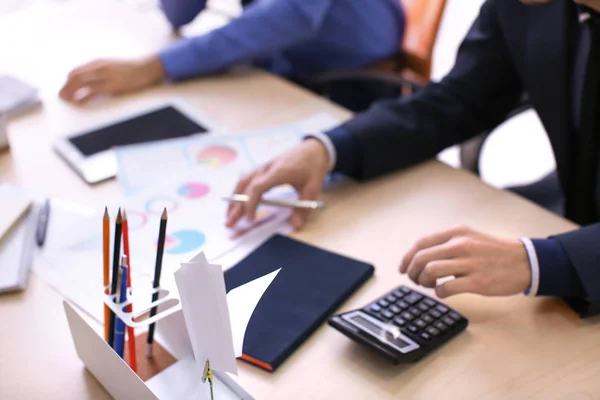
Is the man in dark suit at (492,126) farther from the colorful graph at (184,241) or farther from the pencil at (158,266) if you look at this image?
the pencil at (158,266)

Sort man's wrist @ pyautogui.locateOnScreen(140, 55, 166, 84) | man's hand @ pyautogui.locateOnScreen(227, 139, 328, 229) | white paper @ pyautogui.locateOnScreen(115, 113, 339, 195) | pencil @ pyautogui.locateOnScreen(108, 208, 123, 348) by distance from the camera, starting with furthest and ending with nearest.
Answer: man's wrist @ pyautogui.locateOnScreen(140, 55, 166, 84) < white paper @ pyautogui.locateOnScreen(115, 113, 339, 195) < man's hand @ pyautogui.locateOnScreen(227, 139, 328, 229) < pencil @ pyautogui.locateOnScreen(108, 208, 123, 348)

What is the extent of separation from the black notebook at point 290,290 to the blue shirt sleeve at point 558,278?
223 millimetres

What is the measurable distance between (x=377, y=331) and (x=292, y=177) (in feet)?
1.19

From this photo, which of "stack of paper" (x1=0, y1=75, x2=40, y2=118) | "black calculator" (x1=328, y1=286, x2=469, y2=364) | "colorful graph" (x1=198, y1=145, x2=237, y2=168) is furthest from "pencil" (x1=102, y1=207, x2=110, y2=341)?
"stack of paper" (x1=0, y1=75, x2=40, y2=118)

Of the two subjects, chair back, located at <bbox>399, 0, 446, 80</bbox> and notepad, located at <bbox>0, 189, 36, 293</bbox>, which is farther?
chair back, located at <bbox>399, 0, 446, 80</bbox>

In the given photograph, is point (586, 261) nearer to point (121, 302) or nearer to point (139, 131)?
point (121, 302)

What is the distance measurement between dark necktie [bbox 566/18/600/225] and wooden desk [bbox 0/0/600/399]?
174 millimetres

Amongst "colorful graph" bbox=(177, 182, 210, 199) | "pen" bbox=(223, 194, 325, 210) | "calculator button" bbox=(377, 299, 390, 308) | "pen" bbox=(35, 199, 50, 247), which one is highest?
"calculator button" bbox=(377, 299, 390, 308)

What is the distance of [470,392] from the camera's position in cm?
76

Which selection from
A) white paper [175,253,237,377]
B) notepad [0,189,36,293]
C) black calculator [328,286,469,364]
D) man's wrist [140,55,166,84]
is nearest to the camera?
white paper [175,253,237,377]

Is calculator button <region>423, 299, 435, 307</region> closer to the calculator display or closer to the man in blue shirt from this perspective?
the calculator display

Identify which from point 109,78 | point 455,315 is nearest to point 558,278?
point 455,315

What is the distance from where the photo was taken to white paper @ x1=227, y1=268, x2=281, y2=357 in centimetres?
62

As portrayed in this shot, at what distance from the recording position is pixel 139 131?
4.35 feet
